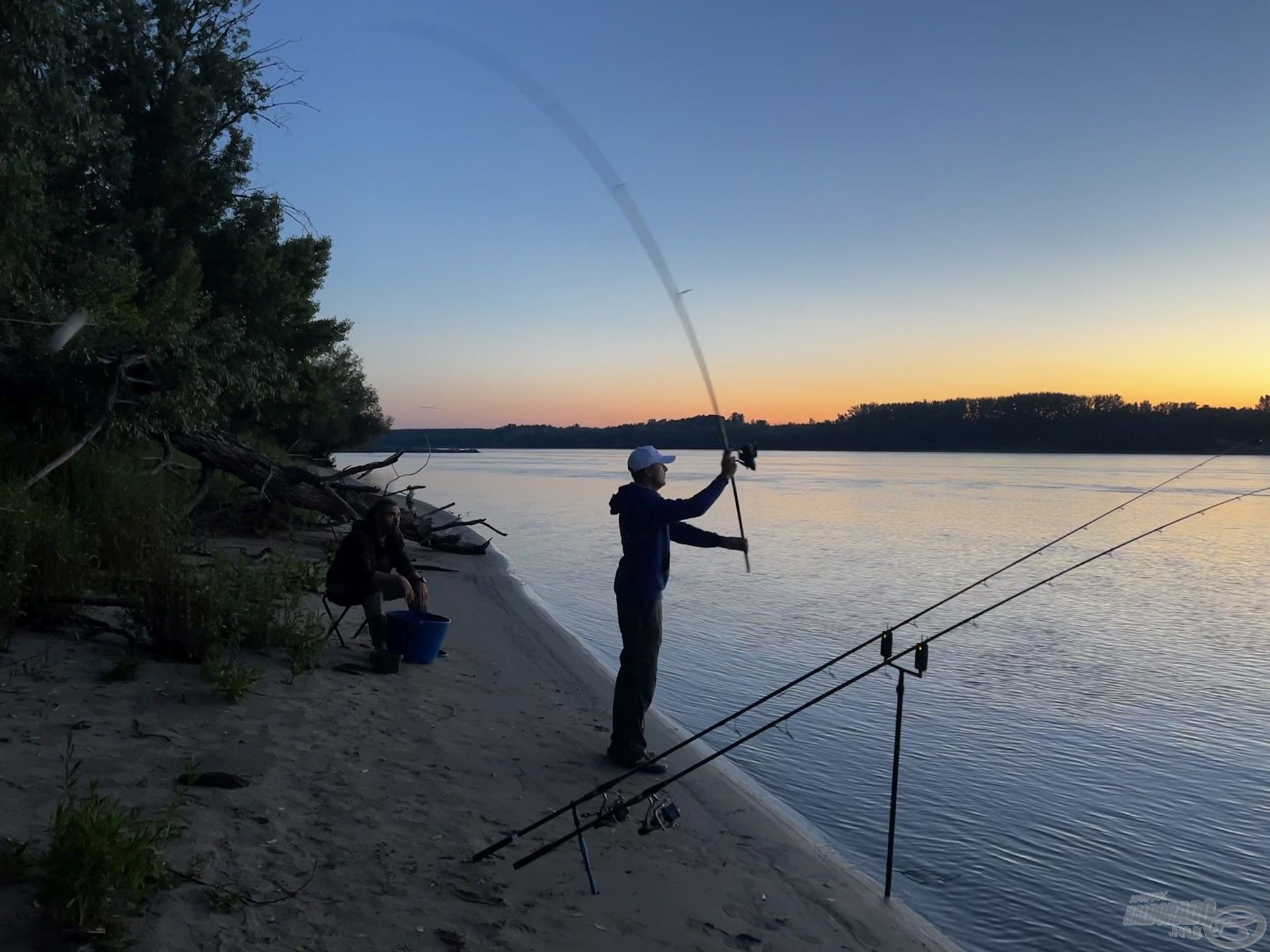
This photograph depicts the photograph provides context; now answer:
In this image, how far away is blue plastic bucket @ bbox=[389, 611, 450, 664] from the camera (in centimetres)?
732

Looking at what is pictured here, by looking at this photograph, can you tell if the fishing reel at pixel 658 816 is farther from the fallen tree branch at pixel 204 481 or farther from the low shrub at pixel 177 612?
the fallen tree branch at pixel 204 481

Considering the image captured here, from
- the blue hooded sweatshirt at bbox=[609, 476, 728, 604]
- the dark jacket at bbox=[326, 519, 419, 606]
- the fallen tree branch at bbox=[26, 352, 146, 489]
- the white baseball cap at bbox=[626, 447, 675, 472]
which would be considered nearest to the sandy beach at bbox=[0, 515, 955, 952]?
the dark jacket at bbox=[326, 519, 419, 606]

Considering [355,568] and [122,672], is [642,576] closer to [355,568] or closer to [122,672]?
[355,568]

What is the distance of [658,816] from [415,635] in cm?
342

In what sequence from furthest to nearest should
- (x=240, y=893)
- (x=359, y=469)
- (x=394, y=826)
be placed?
(x=359, y=469), (x=394, y=826), (x=240, y=893)

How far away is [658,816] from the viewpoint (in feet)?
14.8

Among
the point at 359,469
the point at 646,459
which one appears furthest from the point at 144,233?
the point at 646,459

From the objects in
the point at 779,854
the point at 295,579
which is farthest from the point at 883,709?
the point at 295,579

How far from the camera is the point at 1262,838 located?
5.45 metres

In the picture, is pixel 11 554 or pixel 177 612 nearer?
pixel 11 554

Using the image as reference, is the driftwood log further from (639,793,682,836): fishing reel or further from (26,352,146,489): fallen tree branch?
(639,793,682,836): fishing reel

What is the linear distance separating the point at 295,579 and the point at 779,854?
17.6 feet

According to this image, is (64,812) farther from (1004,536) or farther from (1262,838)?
(1004,536)

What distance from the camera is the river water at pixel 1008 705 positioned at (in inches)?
195
